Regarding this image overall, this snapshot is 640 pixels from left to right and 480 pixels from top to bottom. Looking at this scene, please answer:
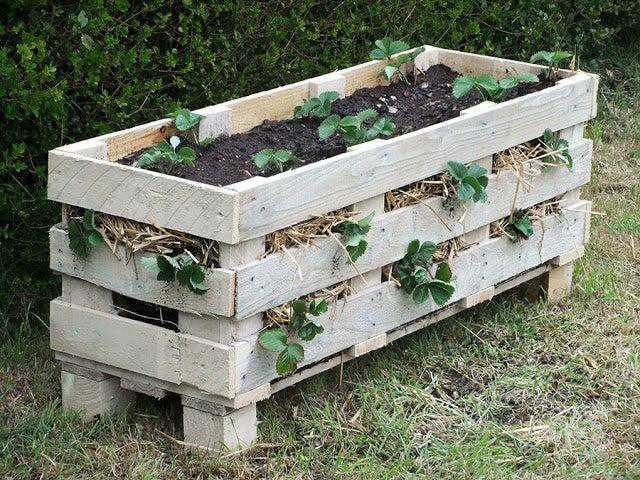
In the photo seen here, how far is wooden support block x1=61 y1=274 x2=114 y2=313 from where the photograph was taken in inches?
139

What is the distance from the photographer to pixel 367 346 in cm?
374

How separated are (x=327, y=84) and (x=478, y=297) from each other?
0.89m

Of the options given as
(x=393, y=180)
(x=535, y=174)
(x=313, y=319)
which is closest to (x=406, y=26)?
(x=535, y=174)

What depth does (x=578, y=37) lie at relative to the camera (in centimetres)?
654

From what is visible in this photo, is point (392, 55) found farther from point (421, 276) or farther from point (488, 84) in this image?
point (421, 276)

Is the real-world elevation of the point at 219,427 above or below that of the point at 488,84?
below

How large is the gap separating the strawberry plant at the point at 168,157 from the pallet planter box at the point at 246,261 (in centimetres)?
13

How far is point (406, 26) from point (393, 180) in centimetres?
182

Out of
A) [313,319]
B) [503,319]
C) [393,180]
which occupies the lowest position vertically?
[503,319]

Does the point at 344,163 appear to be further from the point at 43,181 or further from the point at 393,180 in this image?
the point at 43,181

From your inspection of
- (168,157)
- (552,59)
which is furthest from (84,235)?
(552,59)

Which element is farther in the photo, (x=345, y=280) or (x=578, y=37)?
(x=578, y=37)

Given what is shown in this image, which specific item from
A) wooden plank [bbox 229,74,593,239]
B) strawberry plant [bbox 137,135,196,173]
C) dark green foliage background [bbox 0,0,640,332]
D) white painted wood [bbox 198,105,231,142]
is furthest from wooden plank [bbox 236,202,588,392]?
dark green foliage background [bbox 0,0,640,332]

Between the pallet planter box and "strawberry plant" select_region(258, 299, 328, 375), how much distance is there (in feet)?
0.15
